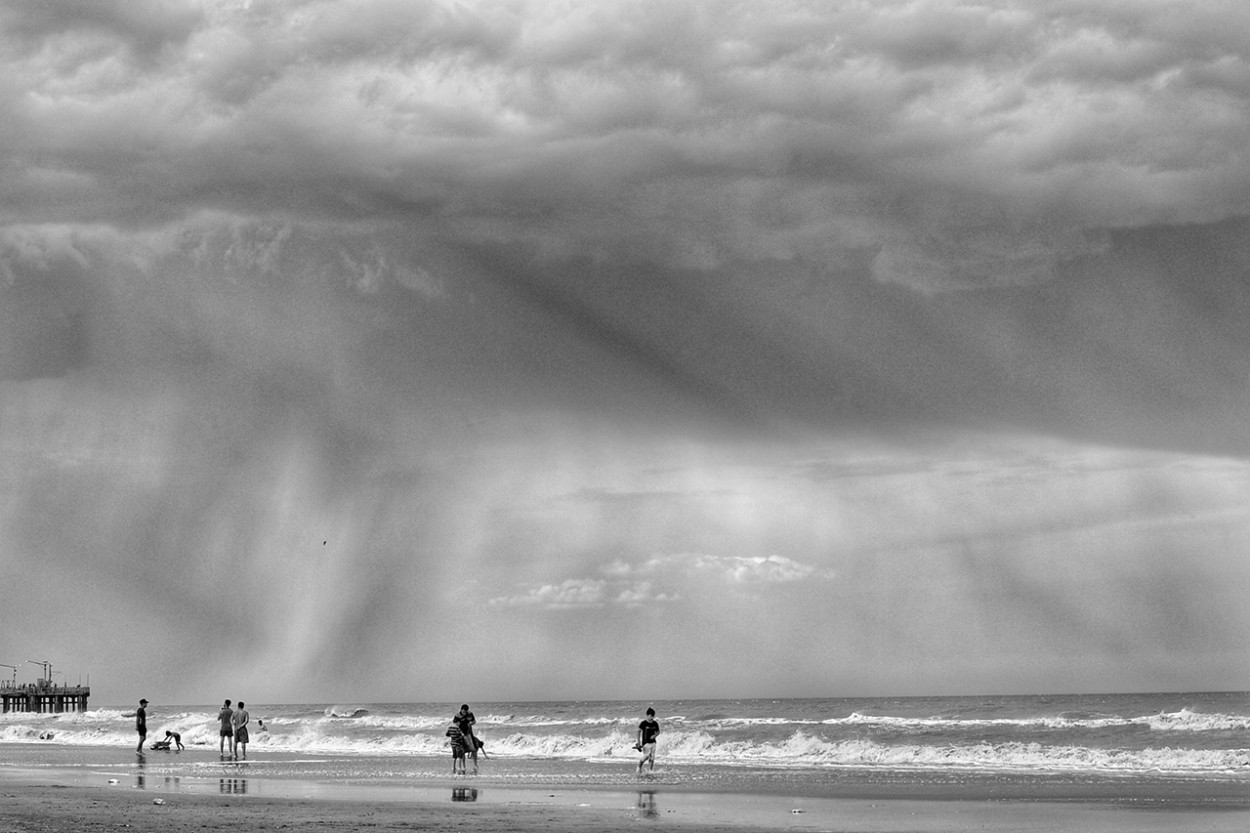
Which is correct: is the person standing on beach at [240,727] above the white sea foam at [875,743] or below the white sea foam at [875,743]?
above

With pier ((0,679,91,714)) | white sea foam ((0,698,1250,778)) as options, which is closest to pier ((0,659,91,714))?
pier ((0,679,91,714))

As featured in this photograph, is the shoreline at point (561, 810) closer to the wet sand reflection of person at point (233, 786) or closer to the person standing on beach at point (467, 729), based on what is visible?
the wet sand reflection of person at point (233, 786)

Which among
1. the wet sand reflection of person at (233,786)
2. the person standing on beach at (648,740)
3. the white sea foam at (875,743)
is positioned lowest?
the white sea foam at (875,743)

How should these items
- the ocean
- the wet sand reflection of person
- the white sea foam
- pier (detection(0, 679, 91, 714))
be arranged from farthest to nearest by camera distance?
pier (detection(0, 679, 91, 714)) < the white sea foam < the ocean < the wet sand reflection of person

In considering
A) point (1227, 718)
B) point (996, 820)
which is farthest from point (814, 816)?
point (1227, 718)

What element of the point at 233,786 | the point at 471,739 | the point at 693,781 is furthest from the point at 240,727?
the point at 693,781

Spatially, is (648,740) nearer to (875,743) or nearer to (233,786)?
(233,786)

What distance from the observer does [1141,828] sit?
2478 cm

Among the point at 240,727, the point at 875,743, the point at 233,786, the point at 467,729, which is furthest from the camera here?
the point at 875,743

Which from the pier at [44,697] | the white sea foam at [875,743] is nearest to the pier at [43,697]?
the pier at [44,697]

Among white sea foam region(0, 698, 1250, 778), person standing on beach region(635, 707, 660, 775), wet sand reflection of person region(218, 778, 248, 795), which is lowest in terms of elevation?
white sea foam region(0, 698, 1250, 778)

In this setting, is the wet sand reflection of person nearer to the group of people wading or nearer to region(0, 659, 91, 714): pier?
the group of people wading

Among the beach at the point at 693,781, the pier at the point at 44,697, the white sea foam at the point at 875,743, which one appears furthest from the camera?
the pier at the point at 44,697

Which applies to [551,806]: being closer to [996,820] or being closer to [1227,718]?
[996,820]
